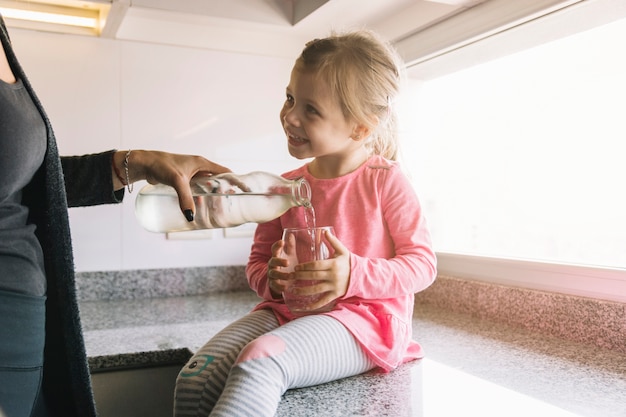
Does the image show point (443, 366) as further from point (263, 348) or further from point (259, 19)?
point (259, 19)

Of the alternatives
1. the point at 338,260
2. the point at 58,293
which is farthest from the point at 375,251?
the point at 58,293

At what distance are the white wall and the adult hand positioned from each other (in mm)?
646

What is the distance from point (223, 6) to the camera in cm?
129

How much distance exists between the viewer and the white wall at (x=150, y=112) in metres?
1.44

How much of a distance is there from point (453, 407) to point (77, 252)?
3.39 ft

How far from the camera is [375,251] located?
1.02 m

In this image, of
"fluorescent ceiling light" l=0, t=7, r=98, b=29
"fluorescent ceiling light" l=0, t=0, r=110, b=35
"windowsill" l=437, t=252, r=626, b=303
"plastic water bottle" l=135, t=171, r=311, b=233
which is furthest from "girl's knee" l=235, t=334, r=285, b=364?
"fluorescent ceiling light" l=0, t=7, r=98, b=29

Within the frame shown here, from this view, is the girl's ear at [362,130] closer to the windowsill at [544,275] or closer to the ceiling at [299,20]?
the ceiling at [299,20]

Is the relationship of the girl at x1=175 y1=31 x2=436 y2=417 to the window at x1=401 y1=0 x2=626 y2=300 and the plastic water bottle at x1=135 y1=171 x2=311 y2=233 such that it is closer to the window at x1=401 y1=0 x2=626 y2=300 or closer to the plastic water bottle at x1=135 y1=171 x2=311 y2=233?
the plastic water bottle at x1=135 y1=171 x2=311 y2=233

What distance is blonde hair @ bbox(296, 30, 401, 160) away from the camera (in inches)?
40.1

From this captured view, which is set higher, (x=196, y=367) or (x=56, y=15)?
(x=56, y=15)

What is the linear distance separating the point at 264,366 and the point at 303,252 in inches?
7.5

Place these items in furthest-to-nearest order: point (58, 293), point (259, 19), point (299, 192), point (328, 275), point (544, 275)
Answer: point (259, 19), point (544, 275), point (299, 192), point (328, 275), point (58, 293)

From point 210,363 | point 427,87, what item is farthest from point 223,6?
point 210,363
